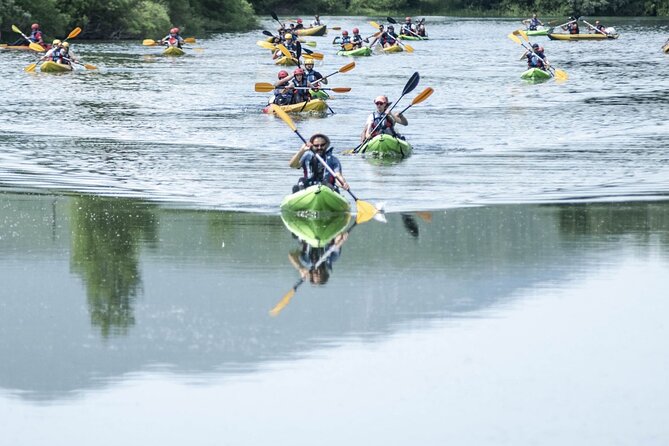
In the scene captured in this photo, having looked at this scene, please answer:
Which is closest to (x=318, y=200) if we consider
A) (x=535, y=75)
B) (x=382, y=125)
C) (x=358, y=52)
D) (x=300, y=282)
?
(x=300, y=282)

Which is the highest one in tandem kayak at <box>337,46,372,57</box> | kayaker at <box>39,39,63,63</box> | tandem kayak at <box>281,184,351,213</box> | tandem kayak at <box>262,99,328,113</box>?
kayaker at <box>39,39,63,63</box>

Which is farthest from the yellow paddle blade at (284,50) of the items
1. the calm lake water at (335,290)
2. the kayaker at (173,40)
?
the calm lake water at (335,290)

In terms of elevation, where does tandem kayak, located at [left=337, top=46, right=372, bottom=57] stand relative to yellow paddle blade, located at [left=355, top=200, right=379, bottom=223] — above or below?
above

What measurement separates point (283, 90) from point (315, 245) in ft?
52.4

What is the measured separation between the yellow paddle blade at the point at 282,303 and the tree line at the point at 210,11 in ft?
167

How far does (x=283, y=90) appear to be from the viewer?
3347 centimetres

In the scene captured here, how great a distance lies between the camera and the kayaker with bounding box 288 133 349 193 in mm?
19375

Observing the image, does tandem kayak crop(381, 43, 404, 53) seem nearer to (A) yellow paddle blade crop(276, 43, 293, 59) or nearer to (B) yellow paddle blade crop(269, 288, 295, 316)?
(A) yellow paddle blade crop(276, 43, 293, 59)

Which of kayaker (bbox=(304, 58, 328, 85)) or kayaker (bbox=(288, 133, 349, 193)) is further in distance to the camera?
kayaker (bbox=(304, 58, 328, 85))

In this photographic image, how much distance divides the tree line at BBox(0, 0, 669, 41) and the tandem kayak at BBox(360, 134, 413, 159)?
40234mm

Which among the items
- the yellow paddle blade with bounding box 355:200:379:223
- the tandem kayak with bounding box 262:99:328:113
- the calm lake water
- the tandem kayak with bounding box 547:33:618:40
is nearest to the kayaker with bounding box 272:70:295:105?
the tandem kayak with bounding box 262:99:328:113

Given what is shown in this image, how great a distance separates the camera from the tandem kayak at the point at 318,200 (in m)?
19.6

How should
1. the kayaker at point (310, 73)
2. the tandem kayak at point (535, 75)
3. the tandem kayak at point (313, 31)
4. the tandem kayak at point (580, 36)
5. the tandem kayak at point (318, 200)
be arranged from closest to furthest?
the tandem kayak at point (318, 200), the kayaker at point (310, 73), the tandem kayak at point (535, 75), the tandem kayak at point (580, 36), the tandem kayak at point (313, 31)

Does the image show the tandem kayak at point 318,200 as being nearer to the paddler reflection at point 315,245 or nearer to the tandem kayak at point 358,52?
the paddler reflection at point 315,245
